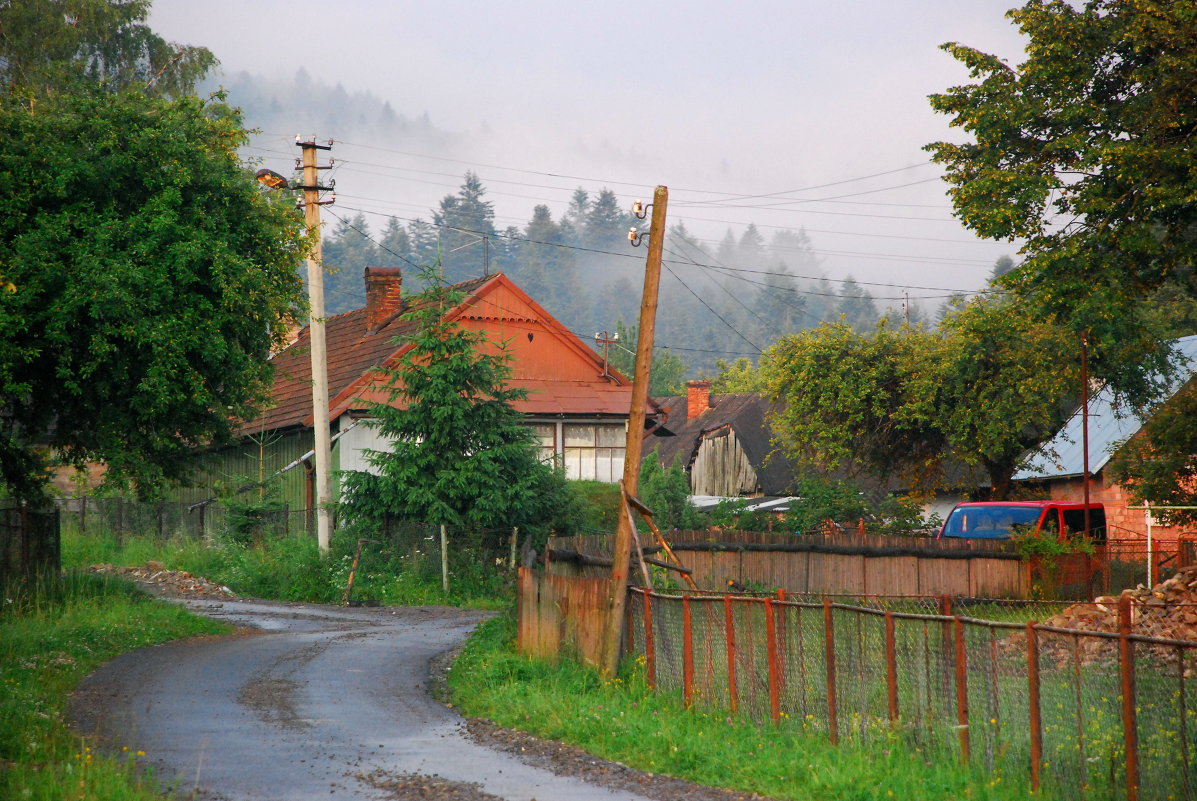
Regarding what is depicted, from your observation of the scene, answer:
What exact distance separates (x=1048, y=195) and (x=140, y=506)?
26.0 meters

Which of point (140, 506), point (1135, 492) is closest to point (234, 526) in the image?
point (140, 506)

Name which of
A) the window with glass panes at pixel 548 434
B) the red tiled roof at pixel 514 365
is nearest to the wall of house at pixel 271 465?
the red tiled roof at pixel 514 365

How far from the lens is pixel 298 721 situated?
12.2m

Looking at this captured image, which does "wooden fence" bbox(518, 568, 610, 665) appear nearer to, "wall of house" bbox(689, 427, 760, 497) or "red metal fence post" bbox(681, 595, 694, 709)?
"red metal fence post" bbox(681, 595, 694, 709)

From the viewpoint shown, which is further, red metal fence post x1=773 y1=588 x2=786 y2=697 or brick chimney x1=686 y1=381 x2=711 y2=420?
brick chimney x1=686 y1=381 x2=711 y2=420

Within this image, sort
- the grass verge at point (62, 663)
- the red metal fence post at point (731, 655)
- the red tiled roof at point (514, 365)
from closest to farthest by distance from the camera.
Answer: the grass verge at point (62, 663) → the red metal fence post at point (731, 655) → the red tiled roof at point (514, 365)

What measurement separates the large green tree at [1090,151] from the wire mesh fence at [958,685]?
10102 millimetres

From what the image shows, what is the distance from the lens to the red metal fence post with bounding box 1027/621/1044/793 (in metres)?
8.43

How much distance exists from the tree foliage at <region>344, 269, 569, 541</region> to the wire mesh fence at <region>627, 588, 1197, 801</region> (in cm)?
1377

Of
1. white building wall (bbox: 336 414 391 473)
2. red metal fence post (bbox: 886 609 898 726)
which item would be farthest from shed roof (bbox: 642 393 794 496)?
red metal fence post (bbox: 886 609 898 726)

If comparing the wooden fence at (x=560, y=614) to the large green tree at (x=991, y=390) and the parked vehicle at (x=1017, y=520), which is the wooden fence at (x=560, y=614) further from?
the large green tree at (x=991, y=390)

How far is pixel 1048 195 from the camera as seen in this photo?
20.7 meters

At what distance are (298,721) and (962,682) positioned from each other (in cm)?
674

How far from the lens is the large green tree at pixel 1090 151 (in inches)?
764
